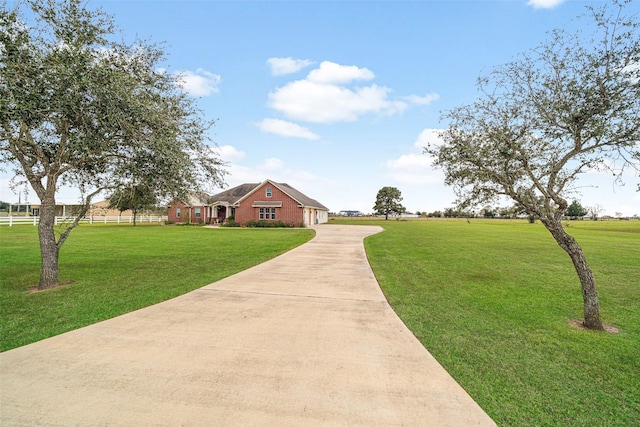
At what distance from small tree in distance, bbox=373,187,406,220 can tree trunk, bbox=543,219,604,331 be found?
73114 mm

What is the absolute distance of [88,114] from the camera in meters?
6.47

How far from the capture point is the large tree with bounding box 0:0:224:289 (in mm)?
5994

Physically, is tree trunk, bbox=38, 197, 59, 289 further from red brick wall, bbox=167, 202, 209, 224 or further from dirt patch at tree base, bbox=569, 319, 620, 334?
red brick wall, bbox=167, 202, 209, 224

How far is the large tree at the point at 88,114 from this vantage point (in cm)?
599

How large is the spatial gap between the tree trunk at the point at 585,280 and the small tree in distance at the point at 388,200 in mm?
73114

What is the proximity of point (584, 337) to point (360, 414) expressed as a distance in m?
4.49

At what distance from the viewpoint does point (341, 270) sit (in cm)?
961

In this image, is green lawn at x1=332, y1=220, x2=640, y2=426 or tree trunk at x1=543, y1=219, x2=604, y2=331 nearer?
green lawn at x1=332, y1=220, x2=640, y2=426

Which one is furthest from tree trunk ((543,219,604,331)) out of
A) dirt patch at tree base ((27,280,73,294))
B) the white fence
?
the white fence

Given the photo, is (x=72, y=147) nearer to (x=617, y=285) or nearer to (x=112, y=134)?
(x=112, y=134)

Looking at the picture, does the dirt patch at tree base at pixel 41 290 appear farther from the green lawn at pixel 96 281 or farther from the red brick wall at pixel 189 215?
the red brick wall at pixel 189 215

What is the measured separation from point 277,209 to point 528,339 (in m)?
30.4

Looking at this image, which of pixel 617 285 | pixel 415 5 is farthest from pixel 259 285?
pixel 415 5

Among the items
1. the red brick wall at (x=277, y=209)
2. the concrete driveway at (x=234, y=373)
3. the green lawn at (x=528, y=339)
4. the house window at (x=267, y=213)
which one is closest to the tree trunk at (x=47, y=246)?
the concrete driveway at (x=234, y=373)
